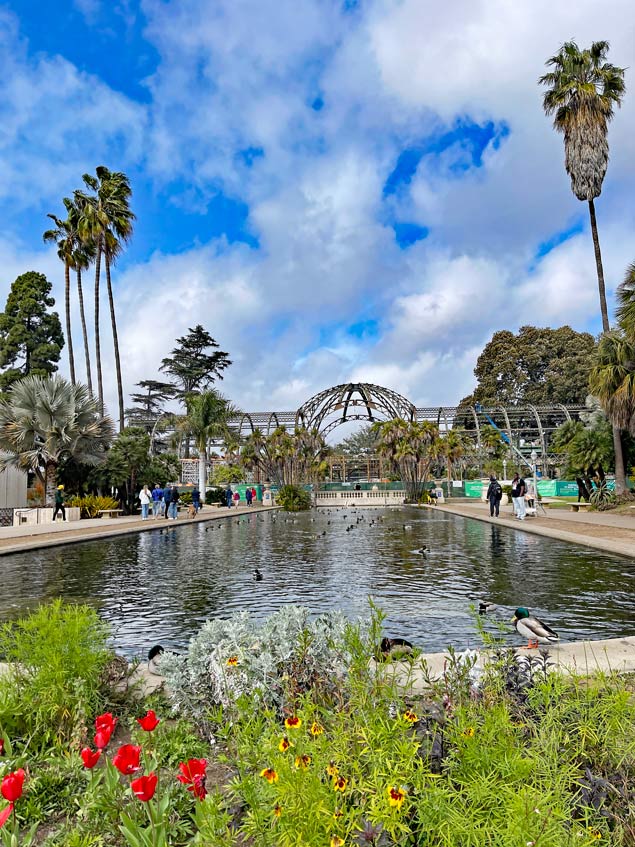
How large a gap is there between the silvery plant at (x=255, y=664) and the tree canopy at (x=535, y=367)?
228 ft

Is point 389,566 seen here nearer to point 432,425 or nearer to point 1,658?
point 1,658

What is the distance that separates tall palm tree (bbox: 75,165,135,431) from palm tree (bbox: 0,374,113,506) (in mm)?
5416

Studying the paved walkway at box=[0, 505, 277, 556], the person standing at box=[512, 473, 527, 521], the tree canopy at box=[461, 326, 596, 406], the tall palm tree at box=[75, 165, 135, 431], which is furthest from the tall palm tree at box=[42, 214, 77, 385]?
the tree canopy at box=[461, 326, 596, 406]

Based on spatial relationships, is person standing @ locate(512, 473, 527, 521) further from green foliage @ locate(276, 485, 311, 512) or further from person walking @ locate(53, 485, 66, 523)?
green foliage @ locate(276, 485, 311, 512)

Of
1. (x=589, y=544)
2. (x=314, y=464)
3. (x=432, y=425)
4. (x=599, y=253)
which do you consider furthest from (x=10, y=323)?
(x=589, y=544)

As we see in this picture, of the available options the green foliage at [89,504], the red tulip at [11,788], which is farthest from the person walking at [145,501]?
the red tulip at [11,788]

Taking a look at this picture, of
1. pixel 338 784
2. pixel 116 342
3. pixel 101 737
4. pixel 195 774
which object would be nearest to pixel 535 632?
pixel 338 784

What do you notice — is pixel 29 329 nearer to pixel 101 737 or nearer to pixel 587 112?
Answer: pixel 587 112

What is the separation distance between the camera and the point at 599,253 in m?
26.4

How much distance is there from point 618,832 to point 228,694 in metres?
2.14

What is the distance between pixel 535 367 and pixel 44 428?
62.9 metres

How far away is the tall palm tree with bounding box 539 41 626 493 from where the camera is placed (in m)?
25.7

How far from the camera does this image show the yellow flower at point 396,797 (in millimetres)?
1718

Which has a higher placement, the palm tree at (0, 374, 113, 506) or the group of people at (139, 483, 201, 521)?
the palm tree at (0, 374, 113, 506)
